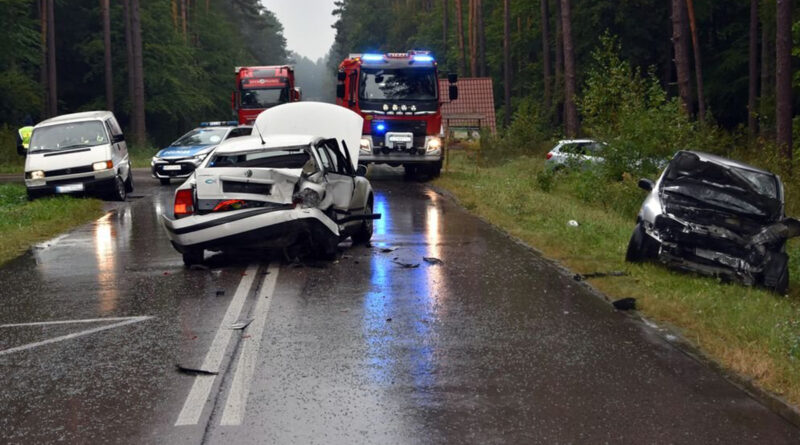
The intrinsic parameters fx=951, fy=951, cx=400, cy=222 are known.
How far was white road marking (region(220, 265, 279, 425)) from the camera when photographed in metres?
5.96

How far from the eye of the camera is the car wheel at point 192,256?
39.3 feet

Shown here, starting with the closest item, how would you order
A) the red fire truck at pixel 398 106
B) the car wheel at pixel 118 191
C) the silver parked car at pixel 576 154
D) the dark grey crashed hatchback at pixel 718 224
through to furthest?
1. the dark grey crashed hatchback at pixel 718 224
2. the silver parked car at pixel 576 154
3. the car wheel at pixel 118 191
4. the red fire truck at pixel 398 106

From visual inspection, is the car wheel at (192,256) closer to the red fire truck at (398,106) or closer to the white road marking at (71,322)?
the white road marking at (71,322)

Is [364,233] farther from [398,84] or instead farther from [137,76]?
[137,76]

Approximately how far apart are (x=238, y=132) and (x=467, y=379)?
2357 cm

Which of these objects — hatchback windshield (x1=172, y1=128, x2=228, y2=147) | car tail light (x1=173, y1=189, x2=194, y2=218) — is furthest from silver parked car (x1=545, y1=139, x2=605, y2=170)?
car tail light (x1=173, y1=189, x2=194, y2=218)

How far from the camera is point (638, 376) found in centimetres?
692

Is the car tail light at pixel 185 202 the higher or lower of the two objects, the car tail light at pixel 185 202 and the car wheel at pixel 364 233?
Answer: the higher

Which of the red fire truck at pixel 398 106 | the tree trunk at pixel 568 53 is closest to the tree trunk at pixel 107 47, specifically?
the tree trunk at pixel 568 53

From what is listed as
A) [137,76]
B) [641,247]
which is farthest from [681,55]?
[137,76]

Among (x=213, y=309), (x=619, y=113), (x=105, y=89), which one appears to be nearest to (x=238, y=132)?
(x=619, y=113)

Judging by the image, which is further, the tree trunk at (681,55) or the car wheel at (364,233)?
the tree trunk at (681,55)

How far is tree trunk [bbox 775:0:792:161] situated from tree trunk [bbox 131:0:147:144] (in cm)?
3459

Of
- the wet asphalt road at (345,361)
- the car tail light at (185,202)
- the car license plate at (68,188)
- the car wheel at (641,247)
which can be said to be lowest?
the wet asphalt road at (345,361)
